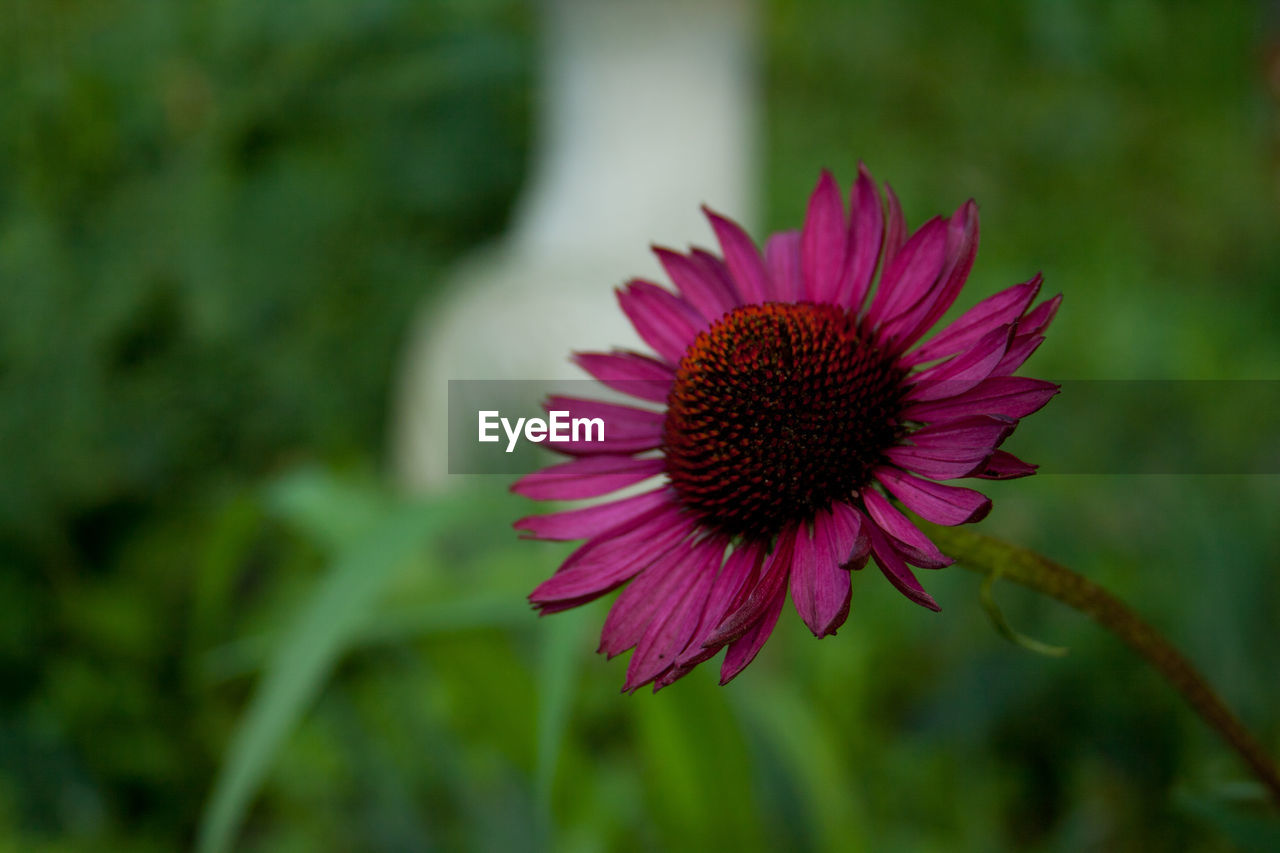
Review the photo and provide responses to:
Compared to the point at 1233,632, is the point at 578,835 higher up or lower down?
lower down

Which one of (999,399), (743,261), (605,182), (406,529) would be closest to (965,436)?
(999,399)

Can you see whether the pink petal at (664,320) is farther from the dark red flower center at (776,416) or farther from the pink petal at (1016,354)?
the pink petal at (1016,354)

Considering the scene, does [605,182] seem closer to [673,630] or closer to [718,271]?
[718,271]

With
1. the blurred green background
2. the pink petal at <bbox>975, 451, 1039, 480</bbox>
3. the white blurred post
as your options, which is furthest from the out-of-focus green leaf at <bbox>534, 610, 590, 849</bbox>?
the white blurred post

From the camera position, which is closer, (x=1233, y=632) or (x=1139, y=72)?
(x=1233, y=632)

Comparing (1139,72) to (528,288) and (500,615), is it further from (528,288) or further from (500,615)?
(500,615)

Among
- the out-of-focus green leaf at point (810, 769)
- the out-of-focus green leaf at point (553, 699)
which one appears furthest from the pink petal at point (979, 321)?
the out-of-focus green leaf at point (810, 769)

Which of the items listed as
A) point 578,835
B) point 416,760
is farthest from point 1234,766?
point 416,760
